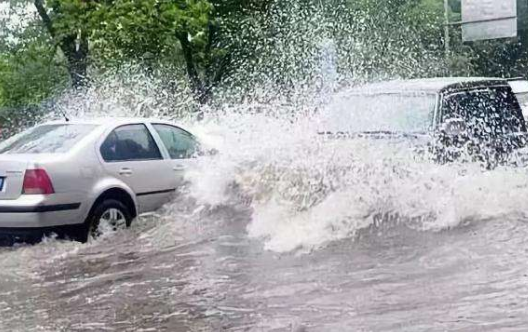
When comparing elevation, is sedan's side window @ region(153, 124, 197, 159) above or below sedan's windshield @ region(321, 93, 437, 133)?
below

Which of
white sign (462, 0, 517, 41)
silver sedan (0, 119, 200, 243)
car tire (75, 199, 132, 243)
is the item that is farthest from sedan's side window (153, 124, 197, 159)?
white sign (462, 0, 517, 41)

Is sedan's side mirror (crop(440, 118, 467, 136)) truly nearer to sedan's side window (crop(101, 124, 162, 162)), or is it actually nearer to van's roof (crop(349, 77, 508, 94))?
van's roof (crop(349, 77, 508, 94))

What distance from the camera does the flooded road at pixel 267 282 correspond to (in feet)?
17.5

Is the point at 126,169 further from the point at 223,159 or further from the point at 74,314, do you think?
the point at 74,314

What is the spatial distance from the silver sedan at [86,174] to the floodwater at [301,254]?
19cm

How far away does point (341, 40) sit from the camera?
854 inches

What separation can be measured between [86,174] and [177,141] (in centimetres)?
156

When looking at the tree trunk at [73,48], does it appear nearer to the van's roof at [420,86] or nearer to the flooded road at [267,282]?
the van's roof at [420,86]

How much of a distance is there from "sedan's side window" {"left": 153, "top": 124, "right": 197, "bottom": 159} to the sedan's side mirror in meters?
2.91

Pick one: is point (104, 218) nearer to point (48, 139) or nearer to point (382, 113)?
point (48, 139)

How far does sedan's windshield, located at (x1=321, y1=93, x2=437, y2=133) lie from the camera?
8.59 metres

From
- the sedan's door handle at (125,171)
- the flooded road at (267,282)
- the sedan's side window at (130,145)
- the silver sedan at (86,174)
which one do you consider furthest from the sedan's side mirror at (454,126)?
the sedan's door handle at (125,171)

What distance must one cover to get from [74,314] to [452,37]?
32.4 metres

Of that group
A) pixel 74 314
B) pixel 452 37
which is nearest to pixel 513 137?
pixel 74 314
